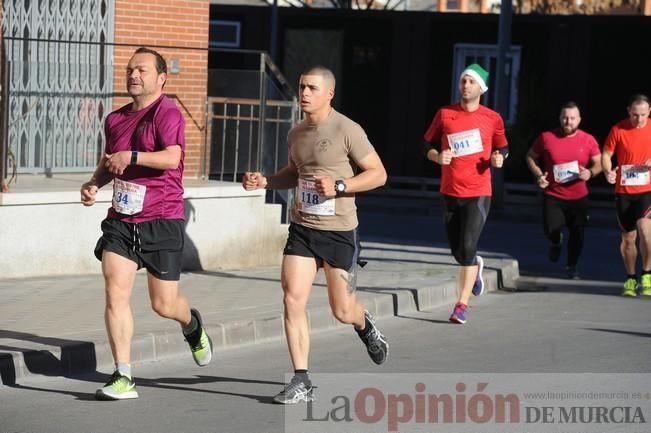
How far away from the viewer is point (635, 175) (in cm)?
1393

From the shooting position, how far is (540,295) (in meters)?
13.9

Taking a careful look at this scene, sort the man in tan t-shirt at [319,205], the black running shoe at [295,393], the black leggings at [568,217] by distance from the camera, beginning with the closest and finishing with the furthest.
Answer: the black running shoe at [295,393] < the man in tan t-shirt at [319,205] < the black leggings at [568,217]

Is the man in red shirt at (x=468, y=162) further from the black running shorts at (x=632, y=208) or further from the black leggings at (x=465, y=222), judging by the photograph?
the black running shorts at (x=632, y=208)

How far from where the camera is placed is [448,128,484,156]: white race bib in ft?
37.8

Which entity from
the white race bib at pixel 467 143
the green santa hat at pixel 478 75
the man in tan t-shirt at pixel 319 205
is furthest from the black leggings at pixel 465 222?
the man in tan t-shirt at pixel 319 205

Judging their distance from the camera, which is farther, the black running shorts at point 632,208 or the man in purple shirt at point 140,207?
the black running shorts at point 632,208

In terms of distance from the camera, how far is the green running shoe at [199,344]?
8.78 meters

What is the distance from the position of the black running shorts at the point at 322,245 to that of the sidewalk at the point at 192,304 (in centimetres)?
179

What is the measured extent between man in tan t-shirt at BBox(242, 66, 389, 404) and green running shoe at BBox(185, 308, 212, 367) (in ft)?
2.76

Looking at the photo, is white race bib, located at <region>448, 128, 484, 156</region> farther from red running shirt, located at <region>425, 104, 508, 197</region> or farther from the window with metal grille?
the window with metal grille

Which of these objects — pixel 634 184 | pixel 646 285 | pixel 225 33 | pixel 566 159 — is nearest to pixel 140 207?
pixel 634 184

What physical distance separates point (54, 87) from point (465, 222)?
4.26 m

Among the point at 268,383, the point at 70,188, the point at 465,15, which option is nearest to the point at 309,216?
the point at 268,383

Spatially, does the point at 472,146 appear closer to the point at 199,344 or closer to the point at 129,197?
the point at 199,344
